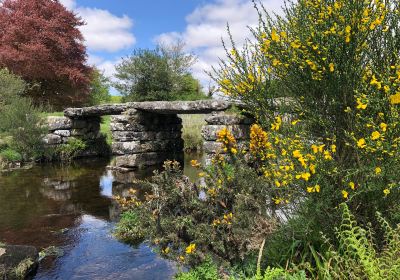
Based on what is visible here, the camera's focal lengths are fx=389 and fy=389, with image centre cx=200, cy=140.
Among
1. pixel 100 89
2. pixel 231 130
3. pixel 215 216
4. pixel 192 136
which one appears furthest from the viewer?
pixel 100 89

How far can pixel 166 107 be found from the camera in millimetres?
12578

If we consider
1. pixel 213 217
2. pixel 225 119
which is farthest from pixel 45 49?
pixel 213 217

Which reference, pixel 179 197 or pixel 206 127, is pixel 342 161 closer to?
pixel 179 197

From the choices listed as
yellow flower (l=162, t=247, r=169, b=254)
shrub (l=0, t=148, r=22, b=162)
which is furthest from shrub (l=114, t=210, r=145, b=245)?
shrub (l=0, t=148, r=22, b=162)

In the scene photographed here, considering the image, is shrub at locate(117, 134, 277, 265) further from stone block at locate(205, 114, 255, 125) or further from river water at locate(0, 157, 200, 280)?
stone block at locate(205, 114, 255, 125)

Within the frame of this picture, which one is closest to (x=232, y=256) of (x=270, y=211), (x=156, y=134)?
(x=270, y=211)

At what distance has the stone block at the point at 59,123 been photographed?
16500 millimetres

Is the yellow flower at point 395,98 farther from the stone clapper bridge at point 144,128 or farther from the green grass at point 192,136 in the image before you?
the green grass at point 192,136

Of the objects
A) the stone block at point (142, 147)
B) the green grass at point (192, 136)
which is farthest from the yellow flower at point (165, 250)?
the green grass at point (192, 136)

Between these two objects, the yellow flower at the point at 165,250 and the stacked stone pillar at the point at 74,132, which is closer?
the yellow flower at the point at 165,250

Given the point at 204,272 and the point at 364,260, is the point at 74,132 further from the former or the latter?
the point at 364,260

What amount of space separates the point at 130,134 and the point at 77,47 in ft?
42.4

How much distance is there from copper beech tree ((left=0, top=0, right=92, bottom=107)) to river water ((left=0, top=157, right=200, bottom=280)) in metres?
11.3

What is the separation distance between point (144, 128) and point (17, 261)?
31.5 feet
